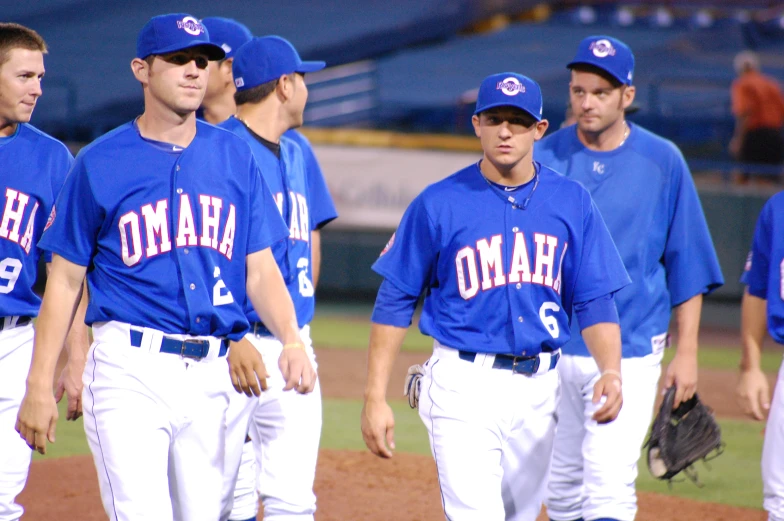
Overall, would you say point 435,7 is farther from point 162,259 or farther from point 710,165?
point 162,259

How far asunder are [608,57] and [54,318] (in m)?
2.46

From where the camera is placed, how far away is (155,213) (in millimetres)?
3162

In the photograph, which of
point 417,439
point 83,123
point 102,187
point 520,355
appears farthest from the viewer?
point 83,123

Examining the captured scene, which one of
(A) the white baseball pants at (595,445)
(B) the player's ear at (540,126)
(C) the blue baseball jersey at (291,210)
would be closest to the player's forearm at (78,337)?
(C) the blue baseball jersey at (291,210)

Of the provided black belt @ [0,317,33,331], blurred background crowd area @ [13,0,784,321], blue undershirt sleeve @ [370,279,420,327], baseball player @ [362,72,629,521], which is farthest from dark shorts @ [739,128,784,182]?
black belt @ [0,317,33,331]

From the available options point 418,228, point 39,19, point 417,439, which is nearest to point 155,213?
point 418,228

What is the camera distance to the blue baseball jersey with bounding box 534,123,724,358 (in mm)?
4316

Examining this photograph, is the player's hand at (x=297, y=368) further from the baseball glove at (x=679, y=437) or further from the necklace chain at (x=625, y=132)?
the necklace chain at (x=625, y=132)

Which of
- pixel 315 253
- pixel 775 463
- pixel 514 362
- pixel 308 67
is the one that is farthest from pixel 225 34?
pixel 775 463

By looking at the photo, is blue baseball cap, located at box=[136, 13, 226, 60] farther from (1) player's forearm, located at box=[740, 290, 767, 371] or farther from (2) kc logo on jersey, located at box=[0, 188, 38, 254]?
(1) player's forearm, located at box=[740, 290, 767, 371]

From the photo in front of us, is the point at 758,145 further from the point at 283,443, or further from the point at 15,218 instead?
the point at 15,218

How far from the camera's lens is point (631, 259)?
4.31m

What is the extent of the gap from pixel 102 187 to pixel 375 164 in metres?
10.7

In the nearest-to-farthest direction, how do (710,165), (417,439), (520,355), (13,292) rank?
(520,355) < (13,292) < (417,439) < (710,165)
